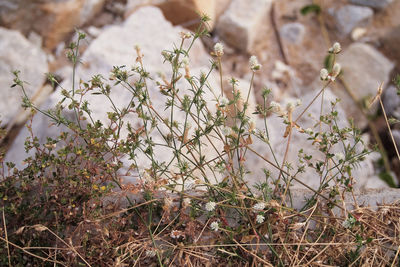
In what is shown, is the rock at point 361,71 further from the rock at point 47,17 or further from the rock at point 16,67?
the rock at point 16,67

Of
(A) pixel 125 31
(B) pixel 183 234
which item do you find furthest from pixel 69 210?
(A) pixel 125 31

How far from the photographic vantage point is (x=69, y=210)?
1792 mm

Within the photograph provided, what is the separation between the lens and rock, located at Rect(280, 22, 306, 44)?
4.56 m

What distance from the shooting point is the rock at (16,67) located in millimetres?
3559

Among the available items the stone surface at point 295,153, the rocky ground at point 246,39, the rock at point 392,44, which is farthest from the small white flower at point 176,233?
the rock at point 392,44

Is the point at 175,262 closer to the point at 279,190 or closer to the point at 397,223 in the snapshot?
the point at 279,190

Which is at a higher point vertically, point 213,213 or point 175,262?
point 213,213

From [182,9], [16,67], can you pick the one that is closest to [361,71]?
[182,9]

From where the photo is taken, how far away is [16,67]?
3.70 metres

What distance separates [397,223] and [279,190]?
0.53m

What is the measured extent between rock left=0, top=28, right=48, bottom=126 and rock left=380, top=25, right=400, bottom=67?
3.33 m

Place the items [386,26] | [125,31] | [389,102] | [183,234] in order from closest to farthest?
1. [183,234]
2. [125,31]
3. [389,102]
4. [386,26]

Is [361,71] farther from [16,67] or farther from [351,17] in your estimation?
[16,67]

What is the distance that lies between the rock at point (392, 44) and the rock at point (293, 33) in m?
0.84
